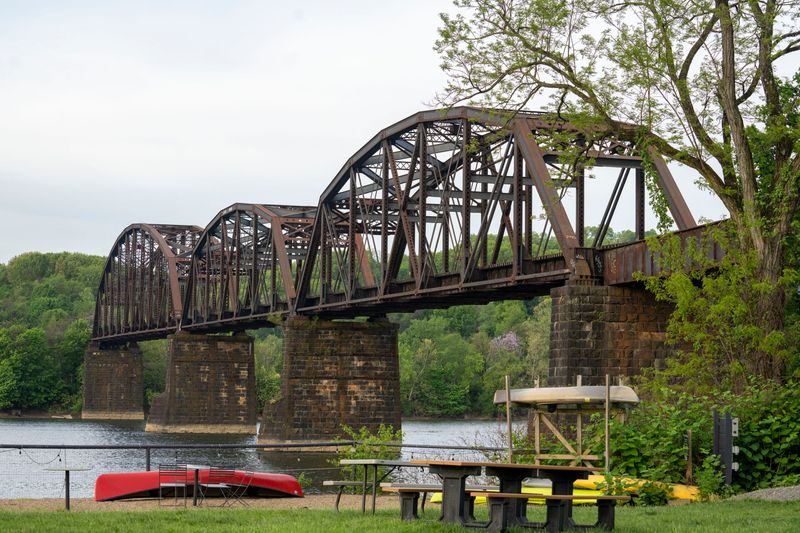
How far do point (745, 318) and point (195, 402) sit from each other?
223 ft

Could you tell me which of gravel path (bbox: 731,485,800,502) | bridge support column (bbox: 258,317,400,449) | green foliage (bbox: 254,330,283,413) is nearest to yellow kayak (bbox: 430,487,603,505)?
gravel path (bbox: 731,485,800,502)

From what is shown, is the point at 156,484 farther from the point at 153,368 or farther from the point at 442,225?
the point at 153,368

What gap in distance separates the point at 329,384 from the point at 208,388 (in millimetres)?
26197

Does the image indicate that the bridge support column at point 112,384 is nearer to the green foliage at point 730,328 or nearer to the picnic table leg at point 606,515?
the green foliage at point 730,328

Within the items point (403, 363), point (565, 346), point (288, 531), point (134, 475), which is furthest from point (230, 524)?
point (403, 363)

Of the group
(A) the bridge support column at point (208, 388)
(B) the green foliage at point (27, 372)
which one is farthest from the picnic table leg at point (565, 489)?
(B) the green foliage at point (27, 372)

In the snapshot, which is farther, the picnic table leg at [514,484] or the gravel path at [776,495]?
the gravel path at [776,495]

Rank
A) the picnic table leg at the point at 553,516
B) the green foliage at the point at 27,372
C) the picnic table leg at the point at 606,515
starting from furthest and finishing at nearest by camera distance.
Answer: the green foliage at the point at 27,372 → the picnic table leg at the point at 606,515 → the picnic table leg at the point at 553,516

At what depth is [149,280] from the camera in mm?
110250

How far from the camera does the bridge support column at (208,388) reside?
91.5 m

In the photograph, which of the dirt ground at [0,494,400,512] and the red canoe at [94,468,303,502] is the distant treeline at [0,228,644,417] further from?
the dirt ground at [0,494,400,512]

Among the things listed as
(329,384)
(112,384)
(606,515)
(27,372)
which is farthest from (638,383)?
(27,372)

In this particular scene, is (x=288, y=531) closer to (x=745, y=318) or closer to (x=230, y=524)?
(x=230, y=524)

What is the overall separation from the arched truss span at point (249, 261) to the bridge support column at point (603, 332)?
3259cm
